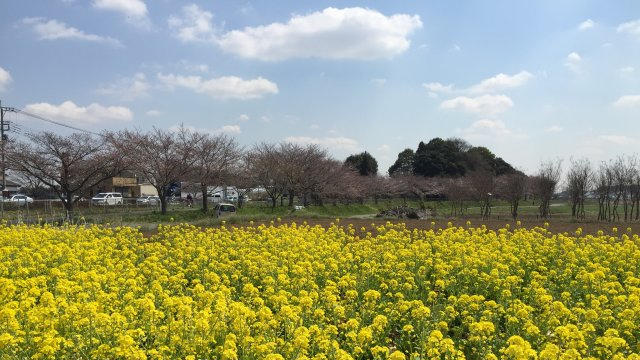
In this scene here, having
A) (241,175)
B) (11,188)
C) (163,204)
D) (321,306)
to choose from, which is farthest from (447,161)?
(321,306)

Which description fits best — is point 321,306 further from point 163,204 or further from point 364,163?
point 364,163

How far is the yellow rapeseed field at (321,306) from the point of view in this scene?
15.6ft

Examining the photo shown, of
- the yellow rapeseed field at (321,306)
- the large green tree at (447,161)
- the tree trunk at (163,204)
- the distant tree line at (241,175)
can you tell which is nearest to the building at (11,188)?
the distant tree line at (241,175)

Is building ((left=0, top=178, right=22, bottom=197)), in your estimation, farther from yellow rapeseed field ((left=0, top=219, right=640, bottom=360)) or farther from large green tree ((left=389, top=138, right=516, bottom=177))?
large green tree ((left=389, top=138, right=516, bottom=177))

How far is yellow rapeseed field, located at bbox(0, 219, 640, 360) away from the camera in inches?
187

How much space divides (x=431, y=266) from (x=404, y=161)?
211ft

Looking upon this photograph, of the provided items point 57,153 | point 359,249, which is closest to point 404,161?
point 57,153

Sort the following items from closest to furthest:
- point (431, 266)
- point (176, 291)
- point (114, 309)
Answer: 1. point (114, 309)
2. point (176, 291)
3. point (431, 266)

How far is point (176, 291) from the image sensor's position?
24.7 feet

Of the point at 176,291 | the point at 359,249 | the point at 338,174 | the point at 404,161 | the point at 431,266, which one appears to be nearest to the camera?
the point at 176,291

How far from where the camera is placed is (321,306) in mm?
6492

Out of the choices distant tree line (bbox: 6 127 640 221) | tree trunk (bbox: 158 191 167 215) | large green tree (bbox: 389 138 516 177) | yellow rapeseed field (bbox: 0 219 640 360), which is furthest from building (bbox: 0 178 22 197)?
large green tree (bbox: 389 138 516 177)

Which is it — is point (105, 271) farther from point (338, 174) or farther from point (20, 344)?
point (338, 174)

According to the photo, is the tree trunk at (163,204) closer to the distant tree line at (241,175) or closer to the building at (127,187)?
the distant tree line at (241,175)
